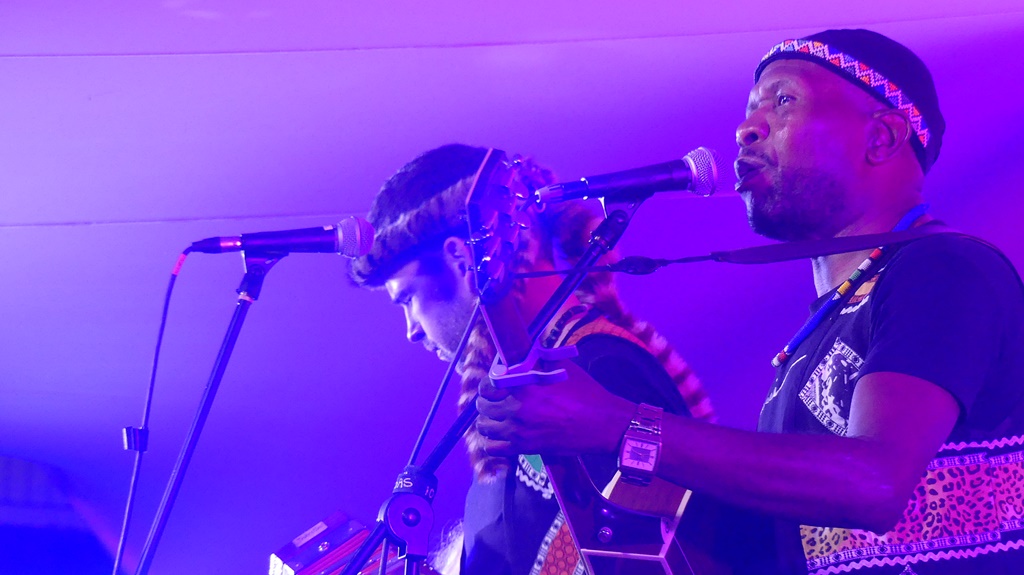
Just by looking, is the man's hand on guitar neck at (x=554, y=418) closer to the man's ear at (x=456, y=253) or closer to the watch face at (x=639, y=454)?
the watch face at (x=639, y=454)

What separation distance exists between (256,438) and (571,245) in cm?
162

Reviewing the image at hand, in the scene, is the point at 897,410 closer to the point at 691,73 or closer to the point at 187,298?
the point at 691,73

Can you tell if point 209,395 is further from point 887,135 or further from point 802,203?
point 887,135

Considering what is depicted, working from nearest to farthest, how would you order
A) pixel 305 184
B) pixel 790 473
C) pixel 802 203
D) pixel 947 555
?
pixel 790 473
pixel 947 555
pixel 802 203
pixel 305 184

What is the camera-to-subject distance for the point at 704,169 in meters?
1.57

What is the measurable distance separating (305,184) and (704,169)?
1.96 m

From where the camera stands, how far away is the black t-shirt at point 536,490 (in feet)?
6.24

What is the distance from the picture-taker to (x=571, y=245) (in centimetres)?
229

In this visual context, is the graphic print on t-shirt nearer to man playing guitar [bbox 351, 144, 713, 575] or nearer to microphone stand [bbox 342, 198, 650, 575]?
man playing guitar [bbox 351, 144, 713, 575]

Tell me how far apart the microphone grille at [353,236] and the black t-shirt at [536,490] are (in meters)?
0.52

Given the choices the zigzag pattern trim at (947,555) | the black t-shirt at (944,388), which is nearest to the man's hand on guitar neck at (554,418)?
the black t-shirt at (944,388)

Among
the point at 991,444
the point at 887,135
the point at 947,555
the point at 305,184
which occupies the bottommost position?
the point at 947,555

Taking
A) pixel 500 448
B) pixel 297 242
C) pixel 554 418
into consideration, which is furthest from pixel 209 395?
pixel 554 418

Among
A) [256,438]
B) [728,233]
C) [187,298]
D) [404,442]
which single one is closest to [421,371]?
[404,442]
